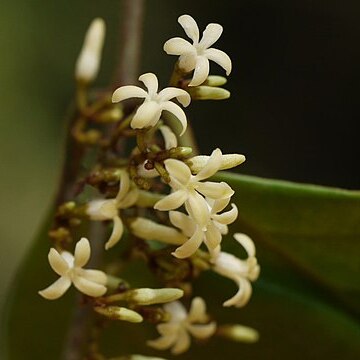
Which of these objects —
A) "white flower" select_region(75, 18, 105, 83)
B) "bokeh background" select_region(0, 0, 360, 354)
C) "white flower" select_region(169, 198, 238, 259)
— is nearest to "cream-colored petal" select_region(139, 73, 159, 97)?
"white flower" select_region(169, 198, 238, 259)

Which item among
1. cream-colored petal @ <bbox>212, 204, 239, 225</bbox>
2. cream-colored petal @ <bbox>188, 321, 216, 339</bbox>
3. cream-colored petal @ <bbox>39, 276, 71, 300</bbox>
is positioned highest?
cream-colored petal @ <bbox>212, 204, 239, 225</bbox>

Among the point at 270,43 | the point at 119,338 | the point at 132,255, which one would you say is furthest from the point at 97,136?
the point at 270,43

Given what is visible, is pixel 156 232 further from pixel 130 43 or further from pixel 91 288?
pixel 130 43

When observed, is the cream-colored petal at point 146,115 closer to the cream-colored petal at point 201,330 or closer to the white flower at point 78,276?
the white flower at point 78,276

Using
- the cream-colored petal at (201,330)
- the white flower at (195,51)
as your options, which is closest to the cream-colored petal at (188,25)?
the white flower at (195,51)

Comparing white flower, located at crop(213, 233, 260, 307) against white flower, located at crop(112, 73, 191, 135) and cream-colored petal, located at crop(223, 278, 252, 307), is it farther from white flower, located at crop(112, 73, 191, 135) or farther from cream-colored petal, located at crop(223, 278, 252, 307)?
white flower, located at crop(112, 73, 191, 135)

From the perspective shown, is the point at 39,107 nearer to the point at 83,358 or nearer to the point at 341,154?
the point at 341,154
